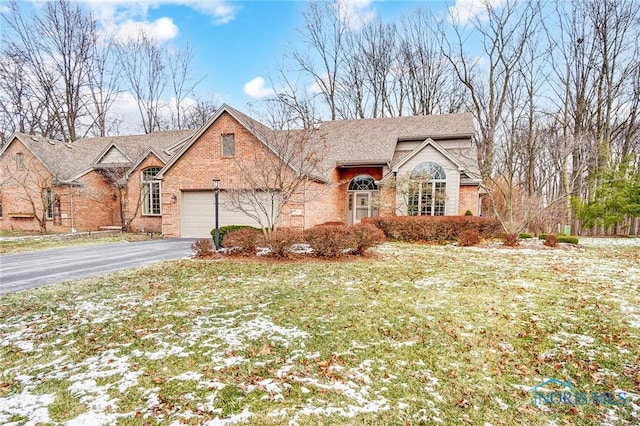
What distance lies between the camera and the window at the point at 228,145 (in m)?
15.1

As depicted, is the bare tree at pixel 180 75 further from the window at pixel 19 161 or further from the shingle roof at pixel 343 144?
the window at pixel 19 161

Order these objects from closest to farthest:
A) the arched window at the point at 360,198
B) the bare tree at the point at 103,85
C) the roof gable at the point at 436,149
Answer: the roof gable at the point at 436,149 → the arched window at the point at 360,198 → the bare tree at the point at 103,85

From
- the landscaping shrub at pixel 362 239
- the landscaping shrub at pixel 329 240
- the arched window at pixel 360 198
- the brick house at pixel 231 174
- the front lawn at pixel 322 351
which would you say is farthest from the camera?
the arched window at pixel 360 198

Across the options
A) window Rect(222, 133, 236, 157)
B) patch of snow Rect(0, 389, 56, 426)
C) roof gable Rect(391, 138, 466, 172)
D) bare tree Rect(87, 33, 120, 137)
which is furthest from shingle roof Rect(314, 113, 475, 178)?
bare tree Rect(87, 33, 120, 137)

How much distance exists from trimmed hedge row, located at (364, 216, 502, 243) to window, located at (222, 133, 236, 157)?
24.8ft

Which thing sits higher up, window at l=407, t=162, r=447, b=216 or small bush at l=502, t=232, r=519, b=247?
window at l=407, t=162, r=447, b=216

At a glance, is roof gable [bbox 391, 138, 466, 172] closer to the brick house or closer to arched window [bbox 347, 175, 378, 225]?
the brick house

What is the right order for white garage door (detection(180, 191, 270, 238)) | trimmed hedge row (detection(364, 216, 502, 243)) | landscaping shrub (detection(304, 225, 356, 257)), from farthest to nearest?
white garage door (detection(180, 191, 270, 238)) → trimmed hedge row (detection(364, 216, 502, 243)) → landscaping shrub (detection(304, 225, 356, 257))

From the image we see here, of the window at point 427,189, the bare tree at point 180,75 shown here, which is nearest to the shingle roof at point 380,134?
the window at point 427,189

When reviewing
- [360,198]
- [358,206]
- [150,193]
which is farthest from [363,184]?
[150,193]

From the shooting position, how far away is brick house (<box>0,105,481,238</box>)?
1488 centimetres

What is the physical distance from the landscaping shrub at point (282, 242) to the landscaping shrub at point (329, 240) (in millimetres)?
301

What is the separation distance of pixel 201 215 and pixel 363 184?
8969 mm

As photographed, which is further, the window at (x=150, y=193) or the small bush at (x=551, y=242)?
the window at (x=150, y=193)
